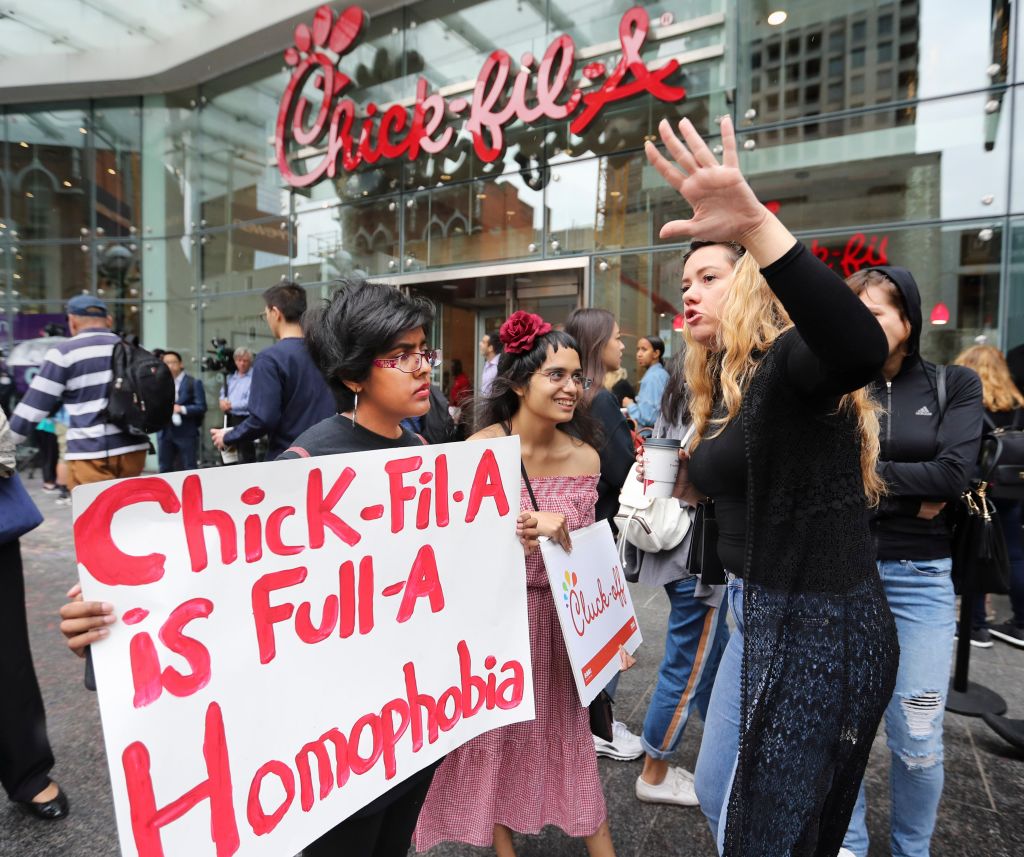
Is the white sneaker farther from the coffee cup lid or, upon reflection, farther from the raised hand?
the raised hand

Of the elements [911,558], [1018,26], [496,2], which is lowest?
[911,558]

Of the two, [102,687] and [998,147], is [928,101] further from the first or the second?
[102,687]

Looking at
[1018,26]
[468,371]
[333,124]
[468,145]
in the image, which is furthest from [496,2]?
[1018,26]

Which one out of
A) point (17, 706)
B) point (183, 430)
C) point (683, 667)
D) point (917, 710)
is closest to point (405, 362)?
point (683, 667)

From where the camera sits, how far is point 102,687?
97 cm

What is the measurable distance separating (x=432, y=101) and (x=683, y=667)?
8647 mm

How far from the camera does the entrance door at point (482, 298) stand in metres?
8.46

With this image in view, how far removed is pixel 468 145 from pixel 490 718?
8.78 metres

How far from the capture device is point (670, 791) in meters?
2.42

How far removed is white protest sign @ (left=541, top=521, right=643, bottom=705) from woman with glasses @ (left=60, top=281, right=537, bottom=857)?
0.18 meters

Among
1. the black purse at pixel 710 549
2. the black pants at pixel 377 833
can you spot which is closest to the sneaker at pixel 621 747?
the black purse at pixel 710 549

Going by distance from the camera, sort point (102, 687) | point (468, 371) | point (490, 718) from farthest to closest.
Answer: point (468, 371) → point (490, 718) → point (102, 687)

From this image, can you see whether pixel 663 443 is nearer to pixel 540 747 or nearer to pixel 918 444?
pixel 918 444

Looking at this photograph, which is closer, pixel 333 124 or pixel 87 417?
pixel 87 417
